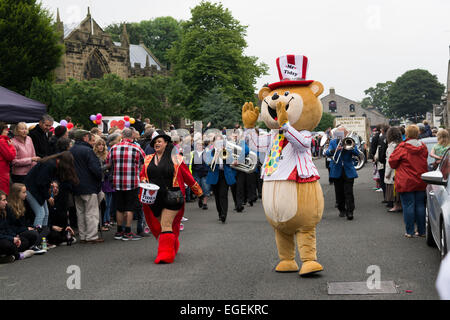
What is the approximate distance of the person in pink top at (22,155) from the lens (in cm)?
1122

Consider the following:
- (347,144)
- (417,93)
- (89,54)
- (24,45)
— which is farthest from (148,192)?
(417,93)

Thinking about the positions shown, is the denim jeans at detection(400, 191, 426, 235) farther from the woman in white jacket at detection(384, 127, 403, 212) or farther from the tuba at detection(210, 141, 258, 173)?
the tuba at detection(210, 141, 258, 173)

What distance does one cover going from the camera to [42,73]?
37.7m

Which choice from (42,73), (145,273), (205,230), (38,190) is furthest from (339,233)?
(42,73)

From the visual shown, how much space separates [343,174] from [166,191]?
5.27 metres

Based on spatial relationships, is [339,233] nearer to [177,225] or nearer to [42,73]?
[177,225]

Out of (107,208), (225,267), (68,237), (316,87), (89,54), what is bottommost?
(68,237)

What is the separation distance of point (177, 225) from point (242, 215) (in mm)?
5392

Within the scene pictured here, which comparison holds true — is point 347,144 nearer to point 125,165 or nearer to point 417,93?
point 125,165

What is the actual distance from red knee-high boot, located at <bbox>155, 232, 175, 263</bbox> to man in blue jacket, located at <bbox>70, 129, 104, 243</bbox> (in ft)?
8.58

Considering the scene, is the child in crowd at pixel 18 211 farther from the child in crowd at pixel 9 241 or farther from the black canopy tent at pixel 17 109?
the black canopy tent at pixel 17 109

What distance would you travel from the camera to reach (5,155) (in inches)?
425

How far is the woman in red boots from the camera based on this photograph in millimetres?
8992

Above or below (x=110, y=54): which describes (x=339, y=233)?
below
